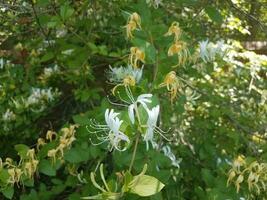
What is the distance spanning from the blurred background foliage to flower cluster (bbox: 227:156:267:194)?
0.03m

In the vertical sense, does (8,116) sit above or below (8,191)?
below

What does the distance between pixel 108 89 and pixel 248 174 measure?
0.88 m

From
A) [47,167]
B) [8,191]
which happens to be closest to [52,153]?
[47,167]

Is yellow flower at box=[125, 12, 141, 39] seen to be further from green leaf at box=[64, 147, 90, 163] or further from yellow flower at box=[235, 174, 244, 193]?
yellow flower at box=[235, 174, 244, 193]

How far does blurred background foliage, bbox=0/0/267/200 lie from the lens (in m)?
1.51

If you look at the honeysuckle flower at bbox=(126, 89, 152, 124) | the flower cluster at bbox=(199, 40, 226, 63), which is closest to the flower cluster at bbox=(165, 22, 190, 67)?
the honeysuckle flower at bbox=(126, 89, 152, 124)

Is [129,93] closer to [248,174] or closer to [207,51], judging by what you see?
[248,174]

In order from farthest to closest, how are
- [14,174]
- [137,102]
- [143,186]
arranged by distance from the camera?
[14,174] → [137,102] → [143,186]

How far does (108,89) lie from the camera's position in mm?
2051

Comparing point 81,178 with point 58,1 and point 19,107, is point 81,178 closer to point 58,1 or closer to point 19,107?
point 58,1

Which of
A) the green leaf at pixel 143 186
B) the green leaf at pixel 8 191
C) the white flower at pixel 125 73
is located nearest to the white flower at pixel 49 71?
the white flower at pixel 125 73

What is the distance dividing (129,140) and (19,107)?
1.44 metres

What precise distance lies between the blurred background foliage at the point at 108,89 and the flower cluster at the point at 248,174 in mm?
26

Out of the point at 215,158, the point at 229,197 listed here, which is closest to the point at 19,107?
the point at 215,158
